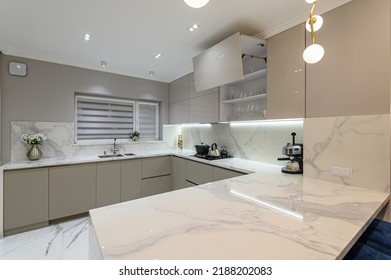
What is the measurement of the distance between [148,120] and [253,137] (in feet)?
7.50

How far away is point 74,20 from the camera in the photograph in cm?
185

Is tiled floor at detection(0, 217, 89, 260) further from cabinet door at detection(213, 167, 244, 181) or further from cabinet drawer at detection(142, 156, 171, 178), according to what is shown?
cabinet door at detection(213, 167, 244, 181)

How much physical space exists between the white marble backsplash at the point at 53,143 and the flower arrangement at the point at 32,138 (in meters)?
0.11

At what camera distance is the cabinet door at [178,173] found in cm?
296

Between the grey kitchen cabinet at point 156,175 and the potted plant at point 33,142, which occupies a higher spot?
the potted plant at point 33,142

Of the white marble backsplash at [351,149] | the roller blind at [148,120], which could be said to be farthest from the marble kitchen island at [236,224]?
the roller blind at [148,120]

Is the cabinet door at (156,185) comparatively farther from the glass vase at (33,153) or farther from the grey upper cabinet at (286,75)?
the grey upper cabinet at (286,75)

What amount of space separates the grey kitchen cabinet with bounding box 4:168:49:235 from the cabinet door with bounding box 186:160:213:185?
5.99 feet

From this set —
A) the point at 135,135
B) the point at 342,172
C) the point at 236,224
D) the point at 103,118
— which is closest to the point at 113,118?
the point at 103,118

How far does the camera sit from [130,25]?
1947 millimetres

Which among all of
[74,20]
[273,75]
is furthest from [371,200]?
[74,20]

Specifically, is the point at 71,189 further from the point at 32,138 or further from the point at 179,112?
the point at 179,112

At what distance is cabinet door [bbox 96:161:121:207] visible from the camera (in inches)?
106

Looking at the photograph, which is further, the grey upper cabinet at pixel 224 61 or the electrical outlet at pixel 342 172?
the grey upper cabinet at pixel 224 61
